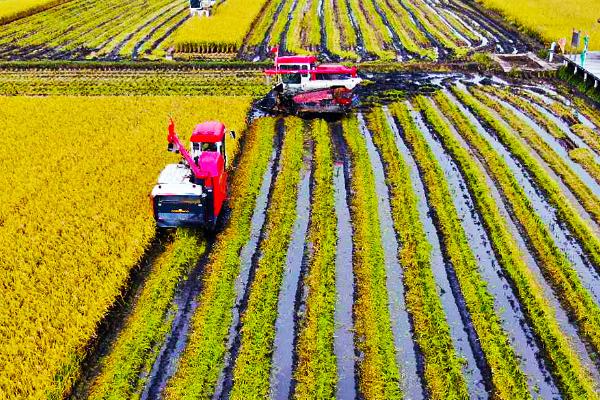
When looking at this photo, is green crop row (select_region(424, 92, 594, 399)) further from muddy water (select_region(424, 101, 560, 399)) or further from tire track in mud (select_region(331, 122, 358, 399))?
tire track in mud (select_region(331, 122, 358, 399))

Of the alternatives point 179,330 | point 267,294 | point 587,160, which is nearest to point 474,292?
point 267,294

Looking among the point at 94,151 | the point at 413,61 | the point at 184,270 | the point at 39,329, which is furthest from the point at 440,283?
the point at 413,61

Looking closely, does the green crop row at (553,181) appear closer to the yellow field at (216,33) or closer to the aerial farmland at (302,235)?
the aerial farmland at (302,235)

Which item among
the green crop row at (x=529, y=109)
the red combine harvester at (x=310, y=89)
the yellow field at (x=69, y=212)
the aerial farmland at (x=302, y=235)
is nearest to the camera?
the aerial farmland at (x=302, y=235)

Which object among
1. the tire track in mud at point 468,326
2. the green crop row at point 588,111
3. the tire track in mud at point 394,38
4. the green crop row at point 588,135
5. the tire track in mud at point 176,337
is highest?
the tire track in mud at point 394,38

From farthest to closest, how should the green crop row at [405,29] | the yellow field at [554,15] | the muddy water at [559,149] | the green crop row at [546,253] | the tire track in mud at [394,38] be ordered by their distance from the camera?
the yellow field at [554,15] → the green crop row at [405,29] → the tire track in mud at [394,38] → the muddy water at [559,149] → the green crop row at [546,253]

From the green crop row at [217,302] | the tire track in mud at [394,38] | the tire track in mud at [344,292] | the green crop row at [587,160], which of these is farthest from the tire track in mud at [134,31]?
the green crop row at [587,160]
